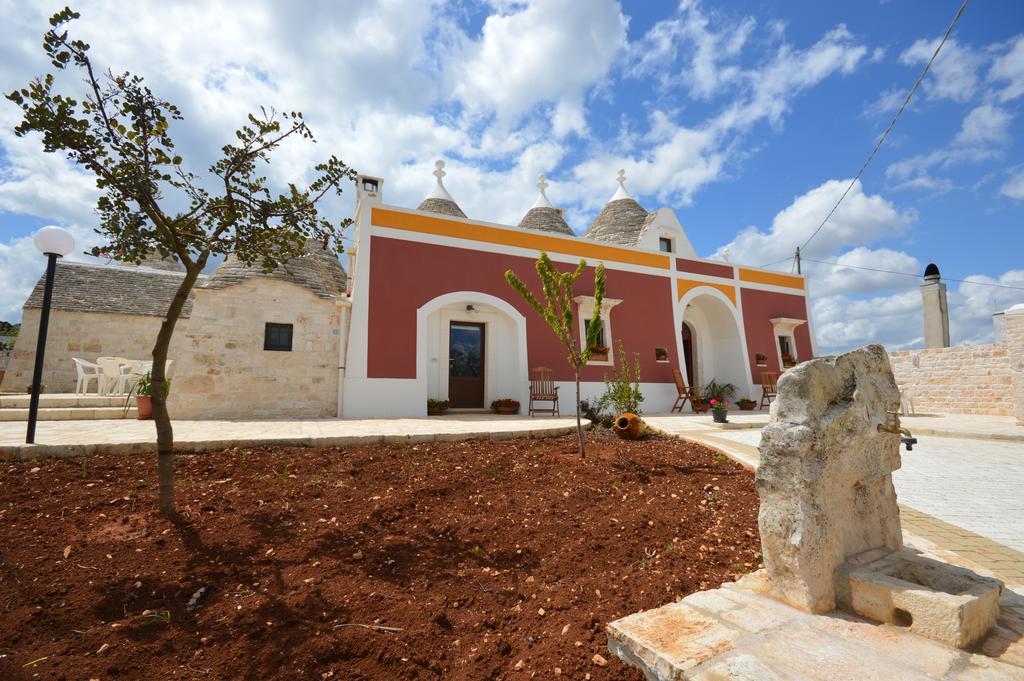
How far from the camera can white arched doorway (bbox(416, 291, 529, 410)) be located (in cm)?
1057

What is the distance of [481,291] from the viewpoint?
10.7m

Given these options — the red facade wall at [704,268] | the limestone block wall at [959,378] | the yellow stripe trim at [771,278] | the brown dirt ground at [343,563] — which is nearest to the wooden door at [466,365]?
the brown dirt ground at [343,563]

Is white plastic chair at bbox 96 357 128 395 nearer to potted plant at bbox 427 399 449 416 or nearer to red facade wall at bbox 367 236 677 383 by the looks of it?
red facade wall at bbox 367 236 677 383

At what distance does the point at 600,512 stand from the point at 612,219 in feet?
46.5

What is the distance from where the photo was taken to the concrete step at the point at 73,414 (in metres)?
7.27

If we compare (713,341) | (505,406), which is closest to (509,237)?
(505,406)

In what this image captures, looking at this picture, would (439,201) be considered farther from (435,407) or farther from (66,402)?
(66,402)

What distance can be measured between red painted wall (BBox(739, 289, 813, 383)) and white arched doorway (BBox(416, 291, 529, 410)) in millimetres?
8078

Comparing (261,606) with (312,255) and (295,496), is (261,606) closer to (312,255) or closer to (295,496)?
(295,496)

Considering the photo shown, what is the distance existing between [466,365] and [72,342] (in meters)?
11.7

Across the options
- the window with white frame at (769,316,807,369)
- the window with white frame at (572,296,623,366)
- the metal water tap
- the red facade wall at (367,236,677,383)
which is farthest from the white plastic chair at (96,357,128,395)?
the window with white frame at (769,316,807,369)

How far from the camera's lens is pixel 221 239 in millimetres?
3359

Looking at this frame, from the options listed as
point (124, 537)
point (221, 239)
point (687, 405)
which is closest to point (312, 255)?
point (221, 239)

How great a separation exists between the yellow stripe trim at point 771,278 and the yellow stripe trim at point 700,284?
0.67m
